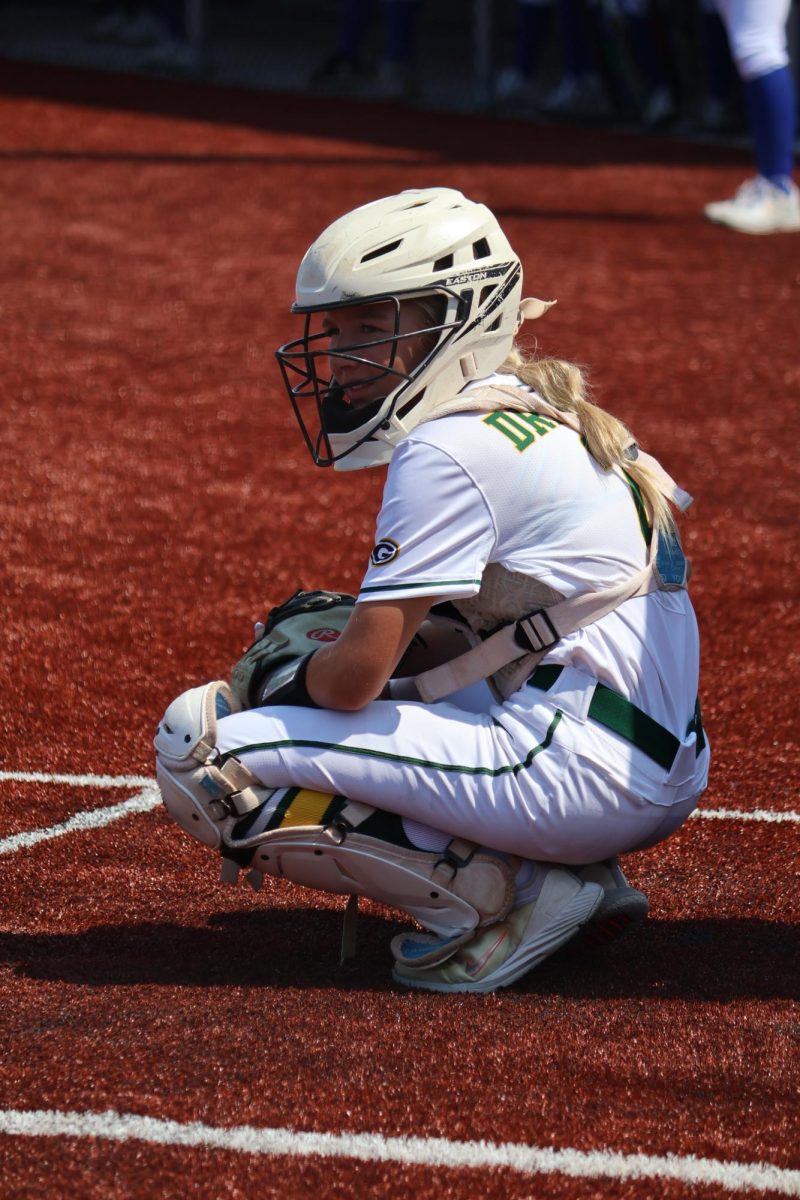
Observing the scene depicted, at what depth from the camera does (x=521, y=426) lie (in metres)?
2.74

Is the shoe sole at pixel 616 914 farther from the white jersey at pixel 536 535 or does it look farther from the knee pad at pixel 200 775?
the knee pad at pixel 200 775

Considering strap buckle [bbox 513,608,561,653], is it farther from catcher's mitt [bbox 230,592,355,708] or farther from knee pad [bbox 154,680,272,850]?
knee pad [bbox 154,680,272,850]

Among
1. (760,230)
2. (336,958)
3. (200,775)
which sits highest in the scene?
(200,775)

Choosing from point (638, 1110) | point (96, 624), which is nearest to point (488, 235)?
point (638, 1110)

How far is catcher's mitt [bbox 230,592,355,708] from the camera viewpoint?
9.68ft

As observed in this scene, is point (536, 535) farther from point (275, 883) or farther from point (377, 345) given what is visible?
point (275, 883)

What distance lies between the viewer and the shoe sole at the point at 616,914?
2854 millimetres

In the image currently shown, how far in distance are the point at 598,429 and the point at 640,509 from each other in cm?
16

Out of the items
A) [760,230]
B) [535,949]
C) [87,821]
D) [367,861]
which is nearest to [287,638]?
[367,861]

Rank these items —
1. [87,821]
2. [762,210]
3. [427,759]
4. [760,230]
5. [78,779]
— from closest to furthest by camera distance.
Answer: [427,759]
[87,821]
[78,779]
[762,210]
[760,230]

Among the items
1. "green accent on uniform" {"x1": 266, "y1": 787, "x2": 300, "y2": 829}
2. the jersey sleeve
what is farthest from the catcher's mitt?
the jersey sleeve

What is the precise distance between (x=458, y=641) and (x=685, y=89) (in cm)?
1199

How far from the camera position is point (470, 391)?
2850 millimetres

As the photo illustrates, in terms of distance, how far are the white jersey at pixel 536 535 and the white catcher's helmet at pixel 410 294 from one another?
0.35ft
